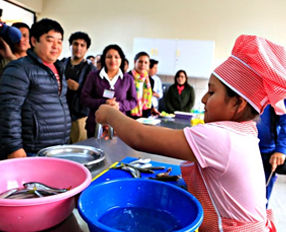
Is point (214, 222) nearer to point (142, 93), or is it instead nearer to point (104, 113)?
point (104, 113)

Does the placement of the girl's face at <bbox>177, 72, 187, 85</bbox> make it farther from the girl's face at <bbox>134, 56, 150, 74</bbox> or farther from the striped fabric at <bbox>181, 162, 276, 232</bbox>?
the striped fabric at <bbox>181, 162, 276, 232</bbox>

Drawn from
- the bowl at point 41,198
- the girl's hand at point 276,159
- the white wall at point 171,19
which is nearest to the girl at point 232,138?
the bowl at point 41,198

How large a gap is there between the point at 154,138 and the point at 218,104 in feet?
0.77

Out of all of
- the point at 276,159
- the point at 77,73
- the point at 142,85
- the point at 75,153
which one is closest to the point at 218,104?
the point at 75,153

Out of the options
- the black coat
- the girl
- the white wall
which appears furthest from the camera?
the white wall

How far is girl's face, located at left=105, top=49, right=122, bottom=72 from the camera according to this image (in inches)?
98.2

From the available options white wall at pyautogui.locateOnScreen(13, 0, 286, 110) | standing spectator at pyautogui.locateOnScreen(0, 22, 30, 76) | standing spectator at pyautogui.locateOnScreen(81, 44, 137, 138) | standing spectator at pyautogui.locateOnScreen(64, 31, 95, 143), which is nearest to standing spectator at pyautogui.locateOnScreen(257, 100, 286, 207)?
standing spectator at pyautogui.locateOnScreen(81, 44, 137, 138)

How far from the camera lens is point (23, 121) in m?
1.54

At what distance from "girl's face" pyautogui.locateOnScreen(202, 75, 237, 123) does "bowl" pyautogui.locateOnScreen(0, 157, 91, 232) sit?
438 mm

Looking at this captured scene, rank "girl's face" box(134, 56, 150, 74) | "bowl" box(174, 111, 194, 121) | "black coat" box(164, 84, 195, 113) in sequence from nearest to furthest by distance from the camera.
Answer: "bowl" box(174, 111, 194, 121), "girl's face" box(134, 56, 150, 74), "black coat" box(164, 84, 195, 113)

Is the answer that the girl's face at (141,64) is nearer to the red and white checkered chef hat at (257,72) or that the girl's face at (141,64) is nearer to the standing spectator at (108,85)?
the standing spectator at (108,85)

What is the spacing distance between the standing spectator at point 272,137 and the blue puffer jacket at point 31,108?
153cm

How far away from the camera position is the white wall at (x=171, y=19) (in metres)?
5.52

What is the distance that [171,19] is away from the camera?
602 centimetres
